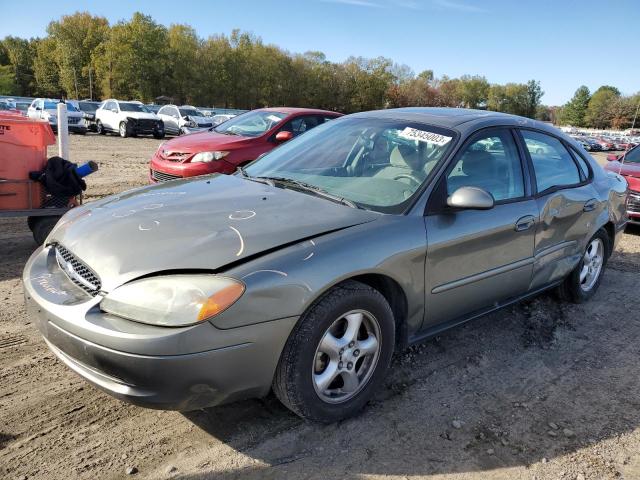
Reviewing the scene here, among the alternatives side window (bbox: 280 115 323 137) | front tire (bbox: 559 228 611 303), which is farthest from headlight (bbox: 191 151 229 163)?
front tire (bbox: 559 228 611 303)

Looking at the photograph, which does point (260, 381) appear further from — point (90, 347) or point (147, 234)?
point (147, 234)

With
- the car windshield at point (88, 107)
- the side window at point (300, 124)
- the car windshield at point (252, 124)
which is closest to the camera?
the car windshield at point (252, 124)

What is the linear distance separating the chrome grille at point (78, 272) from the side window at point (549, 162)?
299cm

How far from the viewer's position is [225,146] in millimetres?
7543

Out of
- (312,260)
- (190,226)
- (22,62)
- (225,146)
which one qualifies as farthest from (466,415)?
(22,62)

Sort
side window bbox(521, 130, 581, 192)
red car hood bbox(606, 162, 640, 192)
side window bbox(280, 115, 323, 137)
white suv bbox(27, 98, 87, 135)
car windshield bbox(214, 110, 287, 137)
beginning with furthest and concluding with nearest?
white suv bbox(27, 98, 87, 135) < side window bbox(280, 115, 323, 137) < car windshield bbox(214, 110, 287, 137) < red car hood bbox(606, 162, 640, 192) < side window bbox(521, 130, 581, 192)

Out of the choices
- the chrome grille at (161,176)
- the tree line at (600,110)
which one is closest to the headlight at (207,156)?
the chrome grille at (161,176)

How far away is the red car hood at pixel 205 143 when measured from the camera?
7.50 meters

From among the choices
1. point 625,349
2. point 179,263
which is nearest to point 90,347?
point 179,263

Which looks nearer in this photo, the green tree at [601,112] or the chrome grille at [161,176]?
the chrome grille at [161,176]

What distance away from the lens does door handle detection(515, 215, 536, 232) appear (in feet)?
11.2

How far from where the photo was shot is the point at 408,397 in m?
2.95

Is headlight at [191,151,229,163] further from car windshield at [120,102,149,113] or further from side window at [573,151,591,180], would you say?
car windshield at [120,102,149,113]

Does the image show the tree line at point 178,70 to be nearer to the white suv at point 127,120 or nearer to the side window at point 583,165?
the white suv at point 127,120
